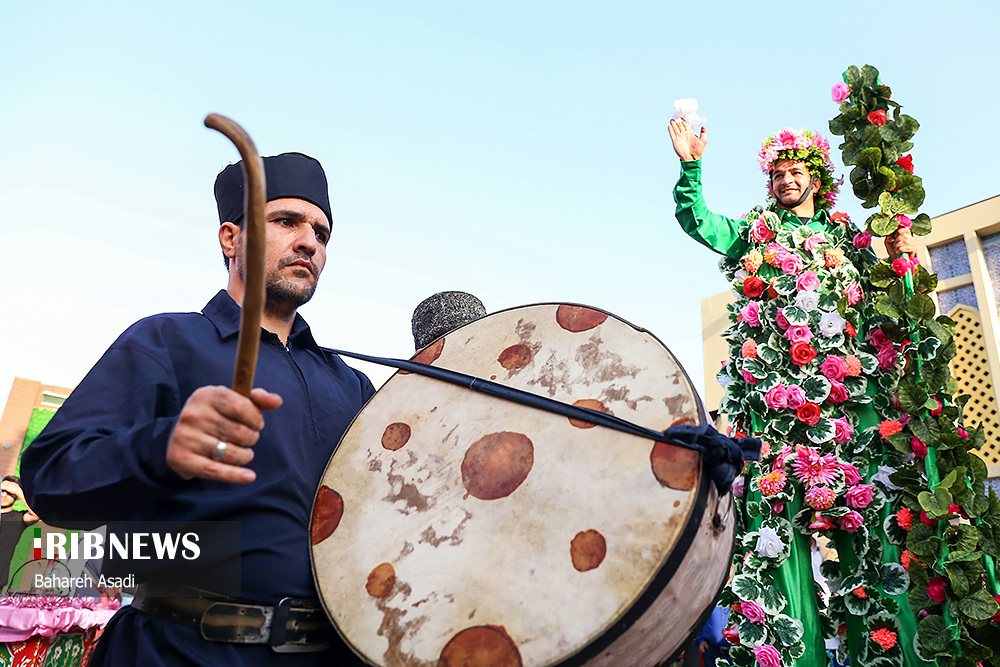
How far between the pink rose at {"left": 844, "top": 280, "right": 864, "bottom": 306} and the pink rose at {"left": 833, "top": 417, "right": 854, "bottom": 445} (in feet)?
1.69

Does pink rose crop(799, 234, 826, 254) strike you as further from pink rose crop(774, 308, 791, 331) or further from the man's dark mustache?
the man's dark mustache

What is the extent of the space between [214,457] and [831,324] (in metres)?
2.63

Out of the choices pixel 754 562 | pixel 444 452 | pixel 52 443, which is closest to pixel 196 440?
pixel 52 443

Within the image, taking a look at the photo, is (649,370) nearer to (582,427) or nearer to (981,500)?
(582,427)

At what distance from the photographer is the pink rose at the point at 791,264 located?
10.1 ft

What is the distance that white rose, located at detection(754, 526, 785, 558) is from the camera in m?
2.77

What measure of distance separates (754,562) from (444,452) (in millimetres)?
1838

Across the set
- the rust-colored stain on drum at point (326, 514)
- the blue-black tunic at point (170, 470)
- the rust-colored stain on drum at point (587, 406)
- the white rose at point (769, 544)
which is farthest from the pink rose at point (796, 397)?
the rust-colored stain on drum at point (326, 514)

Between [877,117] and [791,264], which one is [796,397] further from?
[877,117]

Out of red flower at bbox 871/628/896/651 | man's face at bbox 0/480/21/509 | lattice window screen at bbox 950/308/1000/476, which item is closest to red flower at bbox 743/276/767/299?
red flower at bbox 871/628/896/651

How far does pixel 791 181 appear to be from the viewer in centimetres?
339

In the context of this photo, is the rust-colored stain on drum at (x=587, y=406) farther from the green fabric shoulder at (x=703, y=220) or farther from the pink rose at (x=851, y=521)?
the green fabric shoulder at (x=703, y=220)

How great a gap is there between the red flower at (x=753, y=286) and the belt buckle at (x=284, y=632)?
97.1 inches

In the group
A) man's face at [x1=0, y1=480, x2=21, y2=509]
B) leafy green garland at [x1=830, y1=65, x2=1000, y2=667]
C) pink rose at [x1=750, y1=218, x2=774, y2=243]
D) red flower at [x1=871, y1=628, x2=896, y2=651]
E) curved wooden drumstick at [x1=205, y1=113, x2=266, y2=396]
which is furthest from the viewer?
man's face at [x1=0, y1=480, x2=21, y2=509]
